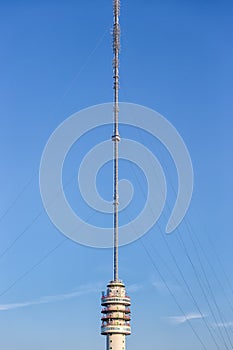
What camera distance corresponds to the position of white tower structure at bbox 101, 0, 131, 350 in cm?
9850

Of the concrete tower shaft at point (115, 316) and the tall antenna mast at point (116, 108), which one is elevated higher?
the tall antenna mast at point (116, 108)

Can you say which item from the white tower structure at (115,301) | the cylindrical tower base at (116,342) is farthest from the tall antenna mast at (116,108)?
the cylindrical tower base at (116,342)

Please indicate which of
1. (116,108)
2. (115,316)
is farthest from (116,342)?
(116,108)

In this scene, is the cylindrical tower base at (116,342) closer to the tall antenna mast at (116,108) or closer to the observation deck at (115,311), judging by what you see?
the observation deck at (115,311)

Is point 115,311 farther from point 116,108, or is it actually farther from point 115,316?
point 116,108

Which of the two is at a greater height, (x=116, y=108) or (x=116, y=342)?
(x=116, y=108)

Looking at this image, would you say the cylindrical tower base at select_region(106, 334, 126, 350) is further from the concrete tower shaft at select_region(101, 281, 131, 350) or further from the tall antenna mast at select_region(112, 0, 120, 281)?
the tall antenna mast at select_region(112, 0, 120, 281)

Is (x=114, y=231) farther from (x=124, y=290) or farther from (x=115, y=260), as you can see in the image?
(x=124, y=290)

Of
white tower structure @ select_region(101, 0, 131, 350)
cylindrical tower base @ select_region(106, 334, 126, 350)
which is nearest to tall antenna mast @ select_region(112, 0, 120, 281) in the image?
white tower structure @ select_region(101, 0, 131, 350)

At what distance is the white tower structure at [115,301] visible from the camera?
323 ft

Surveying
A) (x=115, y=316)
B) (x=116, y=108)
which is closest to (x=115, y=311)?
(x=115, y=316)

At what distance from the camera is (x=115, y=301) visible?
102 metres

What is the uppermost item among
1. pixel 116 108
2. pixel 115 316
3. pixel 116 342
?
pixel 116 108

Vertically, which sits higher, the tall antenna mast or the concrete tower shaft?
the tall antenna mast
